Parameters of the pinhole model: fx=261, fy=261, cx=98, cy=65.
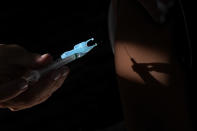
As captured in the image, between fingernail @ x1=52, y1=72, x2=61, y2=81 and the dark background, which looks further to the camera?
the dark background

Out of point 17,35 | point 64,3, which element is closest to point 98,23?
point 64,3

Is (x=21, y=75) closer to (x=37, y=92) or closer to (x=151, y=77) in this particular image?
(x=37, y=92)

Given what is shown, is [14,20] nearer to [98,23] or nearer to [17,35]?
[17,35]

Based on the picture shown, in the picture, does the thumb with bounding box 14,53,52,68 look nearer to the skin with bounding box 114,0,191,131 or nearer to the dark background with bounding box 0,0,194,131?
the skin with bounding box 114,0,191,131

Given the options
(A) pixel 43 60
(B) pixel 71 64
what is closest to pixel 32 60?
(A) pixel 43 60

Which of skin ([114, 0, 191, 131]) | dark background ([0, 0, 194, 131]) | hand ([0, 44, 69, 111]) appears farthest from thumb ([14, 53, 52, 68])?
dark background ([0, 0, 194, 131])

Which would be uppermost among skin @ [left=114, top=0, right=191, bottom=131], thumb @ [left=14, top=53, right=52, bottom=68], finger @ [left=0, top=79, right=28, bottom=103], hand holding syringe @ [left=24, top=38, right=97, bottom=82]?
thumb @ [left=14, top=53, right=52, bottom=68]

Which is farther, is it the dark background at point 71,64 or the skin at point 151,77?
the dark background at point 71,64

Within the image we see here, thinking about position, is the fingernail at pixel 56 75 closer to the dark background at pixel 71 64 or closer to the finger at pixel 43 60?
the finger at pixel 43 60

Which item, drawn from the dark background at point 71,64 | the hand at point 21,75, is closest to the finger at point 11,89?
the hand at point 21,75
